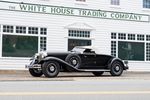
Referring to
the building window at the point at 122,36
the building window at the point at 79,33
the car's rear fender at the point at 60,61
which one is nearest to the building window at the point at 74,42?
the building window at the point at 79,33

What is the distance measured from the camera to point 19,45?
24953 mm

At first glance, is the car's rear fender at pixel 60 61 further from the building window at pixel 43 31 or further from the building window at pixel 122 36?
the building window at pixel 122 36

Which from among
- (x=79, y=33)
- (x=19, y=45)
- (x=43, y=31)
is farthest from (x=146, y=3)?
(x=19, y=45)

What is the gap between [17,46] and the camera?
2491cm

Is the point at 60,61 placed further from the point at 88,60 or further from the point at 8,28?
the point at 8,28

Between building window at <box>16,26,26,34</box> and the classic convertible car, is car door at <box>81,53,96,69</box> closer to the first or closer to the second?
the classic convertible car

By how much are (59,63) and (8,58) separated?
16.5 feet

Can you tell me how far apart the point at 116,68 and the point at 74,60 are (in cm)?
283

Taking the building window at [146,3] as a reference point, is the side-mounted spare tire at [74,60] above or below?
below

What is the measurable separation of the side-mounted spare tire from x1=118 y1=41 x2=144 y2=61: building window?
7731 millimetres

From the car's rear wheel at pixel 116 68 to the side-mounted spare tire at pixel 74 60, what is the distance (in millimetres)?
2154

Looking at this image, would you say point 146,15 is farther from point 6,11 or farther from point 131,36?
point 6,11

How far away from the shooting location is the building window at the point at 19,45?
24562 millimetres

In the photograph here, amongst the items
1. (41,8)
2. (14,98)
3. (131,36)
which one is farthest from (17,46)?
(14,98)
